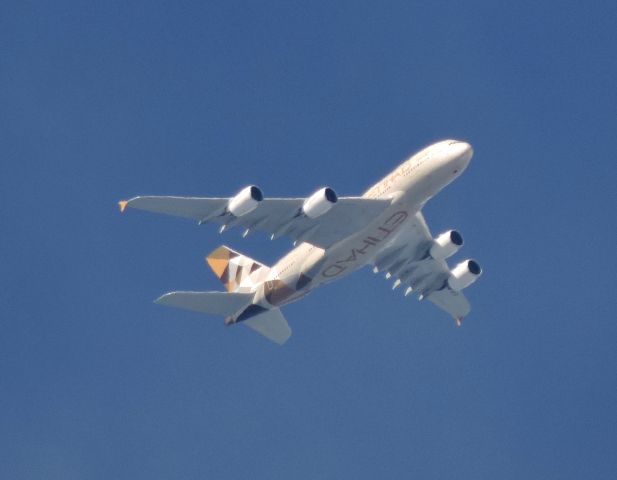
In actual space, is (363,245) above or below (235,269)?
below

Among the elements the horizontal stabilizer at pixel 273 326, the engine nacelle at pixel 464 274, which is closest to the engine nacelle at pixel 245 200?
the horizontal stabilizer at pixel 273 326

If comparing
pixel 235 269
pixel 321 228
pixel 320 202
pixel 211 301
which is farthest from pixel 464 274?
pixel 211 301

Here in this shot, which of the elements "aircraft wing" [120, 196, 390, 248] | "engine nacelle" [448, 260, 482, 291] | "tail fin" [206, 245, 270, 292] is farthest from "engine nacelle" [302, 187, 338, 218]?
"engine nacelle" [448, 260, 482, 291]

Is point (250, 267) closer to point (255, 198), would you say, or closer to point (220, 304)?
point (220, 304)

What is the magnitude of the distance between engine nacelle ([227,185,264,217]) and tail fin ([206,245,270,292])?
13400 millimetres

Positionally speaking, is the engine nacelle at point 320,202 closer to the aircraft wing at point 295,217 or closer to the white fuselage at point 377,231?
the aircraft wing at point 295,217

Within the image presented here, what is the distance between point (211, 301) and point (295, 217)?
8.83 metres

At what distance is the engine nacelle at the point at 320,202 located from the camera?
7681 cm

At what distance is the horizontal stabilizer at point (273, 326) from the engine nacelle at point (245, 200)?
13171mm

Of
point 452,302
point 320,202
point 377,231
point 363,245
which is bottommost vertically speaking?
point 452,302

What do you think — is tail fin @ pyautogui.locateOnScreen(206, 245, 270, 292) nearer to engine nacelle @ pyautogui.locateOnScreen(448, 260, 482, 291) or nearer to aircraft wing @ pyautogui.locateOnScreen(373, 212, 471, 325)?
aircraft wing @ pyautogui.locateOnScreen(373, 212, 471, 325)

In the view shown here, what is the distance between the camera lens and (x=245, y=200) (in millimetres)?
74625

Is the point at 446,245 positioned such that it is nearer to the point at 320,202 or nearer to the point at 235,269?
the point at 320,202

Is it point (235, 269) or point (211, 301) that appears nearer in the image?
point (211, 301)
